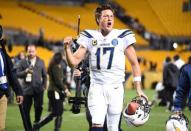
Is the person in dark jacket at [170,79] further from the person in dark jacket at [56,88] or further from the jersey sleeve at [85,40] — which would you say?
the jersey sleeve at [85,40]

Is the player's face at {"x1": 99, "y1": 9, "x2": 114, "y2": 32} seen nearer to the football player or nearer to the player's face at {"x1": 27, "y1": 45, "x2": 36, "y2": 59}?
the football player

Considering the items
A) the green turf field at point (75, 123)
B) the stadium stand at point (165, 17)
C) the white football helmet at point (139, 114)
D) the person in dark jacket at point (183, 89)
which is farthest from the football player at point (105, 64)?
the stadium stand at point (165, 17)

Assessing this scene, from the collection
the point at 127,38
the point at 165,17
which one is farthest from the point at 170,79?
the point at 165,17

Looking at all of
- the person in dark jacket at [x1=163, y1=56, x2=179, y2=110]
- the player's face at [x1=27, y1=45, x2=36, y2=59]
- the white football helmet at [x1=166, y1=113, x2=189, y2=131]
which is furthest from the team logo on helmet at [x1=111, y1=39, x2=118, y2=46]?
the person in dark jacket at [x1=163, y1=56, x2=179, y2=110]

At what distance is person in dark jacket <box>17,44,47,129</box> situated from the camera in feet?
39.5

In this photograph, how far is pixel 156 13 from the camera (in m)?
45.9

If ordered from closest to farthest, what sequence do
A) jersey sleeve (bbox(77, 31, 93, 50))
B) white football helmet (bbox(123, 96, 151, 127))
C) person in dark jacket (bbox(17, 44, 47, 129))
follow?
white football helmet (bbox(123, 96, 151, 127)) < jersey sleeve (bbox(77, 31, 93, 50)) < person in dark jacket (bbox(17, 44, 47, 129))

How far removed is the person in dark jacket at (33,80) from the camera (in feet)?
39.5

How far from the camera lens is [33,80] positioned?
1220 centimetres

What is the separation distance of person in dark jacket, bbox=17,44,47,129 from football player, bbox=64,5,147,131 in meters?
4.25

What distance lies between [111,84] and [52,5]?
39733 millimetres

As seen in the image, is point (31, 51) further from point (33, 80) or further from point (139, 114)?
point (139, 114)

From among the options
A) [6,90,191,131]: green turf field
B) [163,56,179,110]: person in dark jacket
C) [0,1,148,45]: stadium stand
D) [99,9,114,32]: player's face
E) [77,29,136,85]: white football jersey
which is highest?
[0,1,148,45]: stadium stand

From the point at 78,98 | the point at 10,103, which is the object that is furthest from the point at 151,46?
the point at 78,98
